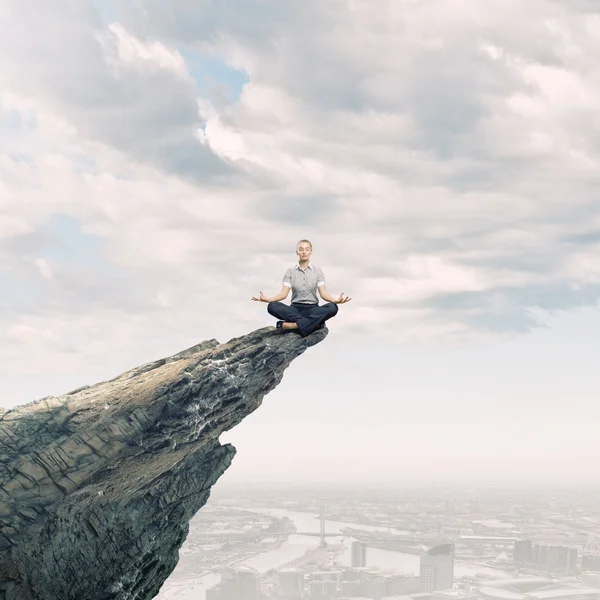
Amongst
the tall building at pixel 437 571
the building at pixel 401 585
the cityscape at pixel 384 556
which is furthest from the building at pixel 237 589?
the tall building at pixel 437 571

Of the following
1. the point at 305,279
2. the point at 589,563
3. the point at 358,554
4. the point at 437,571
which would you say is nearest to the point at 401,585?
the point at 437,571

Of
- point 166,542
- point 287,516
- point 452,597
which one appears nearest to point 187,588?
point 452,597

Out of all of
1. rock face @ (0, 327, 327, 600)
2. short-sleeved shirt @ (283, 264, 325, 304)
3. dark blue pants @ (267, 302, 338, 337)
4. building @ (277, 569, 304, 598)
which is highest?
short-sleeved shirt @ (283, 264, 325, 304)

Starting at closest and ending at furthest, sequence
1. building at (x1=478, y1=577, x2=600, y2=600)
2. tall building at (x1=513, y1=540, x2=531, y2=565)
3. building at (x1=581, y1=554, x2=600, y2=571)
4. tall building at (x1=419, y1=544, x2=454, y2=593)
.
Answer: building at (x1=478, y1=577, x2=600, y2=600) → tall building at (x1=419, y1=544, x2=454, y2=593) → tall building at (x1=513, y1=540, x2=531, y2=565) → building at (x1=581, y1=554, x2=600, y2=571)

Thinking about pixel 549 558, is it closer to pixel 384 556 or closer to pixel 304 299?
pixel 384 556

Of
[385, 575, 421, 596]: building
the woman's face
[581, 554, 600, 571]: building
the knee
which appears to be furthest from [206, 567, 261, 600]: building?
the woman's face

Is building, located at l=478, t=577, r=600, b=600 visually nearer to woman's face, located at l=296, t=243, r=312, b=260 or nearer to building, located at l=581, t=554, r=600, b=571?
building, located at l=581, t=554, r=600, b=571

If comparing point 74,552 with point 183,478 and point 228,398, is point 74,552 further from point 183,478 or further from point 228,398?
point 228,398
